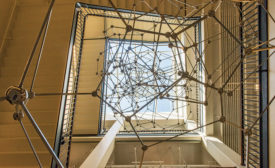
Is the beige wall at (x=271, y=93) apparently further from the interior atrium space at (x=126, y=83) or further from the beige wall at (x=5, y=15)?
the beige wall at (x=5, y=15)

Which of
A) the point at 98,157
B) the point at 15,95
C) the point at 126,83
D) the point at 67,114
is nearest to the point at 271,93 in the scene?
the point at 15,95

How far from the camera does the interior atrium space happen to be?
1.68 metres

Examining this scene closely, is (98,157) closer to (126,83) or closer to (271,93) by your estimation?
(126,83)

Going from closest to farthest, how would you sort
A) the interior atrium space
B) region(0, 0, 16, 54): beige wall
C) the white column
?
the interior atrium space, the white column, region(0, 0, 16, 54): beige wall

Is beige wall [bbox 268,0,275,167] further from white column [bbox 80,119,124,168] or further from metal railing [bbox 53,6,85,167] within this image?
metal railing [bbox 53,6,85,167]

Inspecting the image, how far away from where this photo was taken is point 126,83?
364 cm

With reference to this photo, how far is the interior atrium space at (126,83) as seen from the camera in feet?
5.52

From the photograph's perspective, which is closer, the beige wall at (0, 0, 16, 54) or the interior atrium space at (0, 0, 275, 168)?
the interior atrium space at (0, 0, 275, 168)

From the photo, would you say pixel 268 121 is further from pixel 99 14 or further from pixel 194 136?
pixel 99 14

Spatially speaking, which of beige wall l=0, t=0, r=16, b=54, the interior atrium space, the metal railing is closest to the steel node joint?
the interior atrium space

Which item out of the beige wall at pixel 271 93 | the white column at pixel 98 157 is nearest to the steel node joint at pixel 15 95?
the white column at pixel 98 157

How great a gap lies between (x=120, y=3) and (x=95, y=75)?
2.40m

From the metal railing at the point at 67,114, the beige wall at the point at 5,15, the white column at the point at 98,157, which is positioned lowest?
the white column at the point at 98,157

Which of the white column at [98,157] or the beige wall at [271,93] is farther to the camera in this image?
the white column at [98,157]
